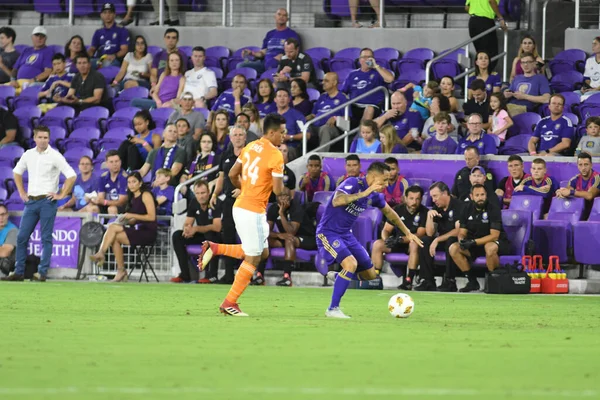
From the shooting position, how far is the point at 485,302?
14625mm

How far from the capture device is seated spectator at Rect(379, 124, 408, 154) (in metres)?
19.1

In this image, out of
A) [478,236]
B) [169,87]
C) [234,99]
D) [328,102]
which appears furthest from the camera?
[169,87]

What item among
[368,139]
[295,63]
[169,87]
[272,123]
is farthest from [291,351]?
[169,87]

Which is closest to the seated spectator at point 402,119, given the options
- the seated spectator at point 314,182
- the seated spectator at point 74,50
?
the seated spectator at point 314,182

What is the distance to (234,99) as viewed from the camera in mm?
21656

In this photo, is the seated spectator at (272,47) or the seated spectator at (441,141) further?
the seated spectator at (272,47)

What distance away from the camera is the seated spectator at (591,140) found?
18.0 m

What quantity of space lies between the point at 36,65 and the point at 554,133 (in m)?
11.8

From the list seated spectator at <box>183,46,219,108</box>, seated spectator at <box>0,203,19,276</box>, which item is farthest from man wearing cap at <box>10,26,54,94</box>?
seated spectator at <box>0,203,19,276</box>

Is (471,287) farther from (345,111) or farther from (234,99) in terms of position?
(234,99)

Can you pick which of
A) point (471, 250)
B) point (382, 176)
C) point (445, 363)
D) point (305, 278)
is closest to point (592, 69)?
point (471, 250)

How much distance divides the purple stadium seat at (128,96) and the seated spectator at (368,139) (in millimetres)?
5878

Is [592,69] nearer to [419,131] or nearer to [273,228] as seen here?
[419,131]

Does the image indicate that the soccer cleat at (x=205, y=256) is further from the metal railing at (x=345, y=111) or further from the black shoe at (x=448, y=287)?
the metal railing at (x=345, y=111)
